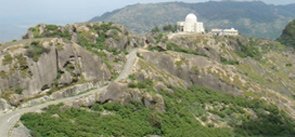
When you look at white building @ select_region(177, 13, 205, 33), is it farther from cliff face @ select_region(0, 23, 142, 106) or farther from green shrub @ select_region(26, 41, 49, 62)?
green shrub @ select_region(26, 41, 49, 62)

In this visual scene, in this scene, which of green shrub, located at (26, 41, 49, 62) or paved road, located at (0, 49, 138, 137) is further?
green shrub, located at (26, 41, 49, 62)

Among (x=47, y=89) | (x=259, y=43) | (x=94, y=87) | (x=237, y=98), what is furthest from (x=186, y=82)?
(x=259, y=43)

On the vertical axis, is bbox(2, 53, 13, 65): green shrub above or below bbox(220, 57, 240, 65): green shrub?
above

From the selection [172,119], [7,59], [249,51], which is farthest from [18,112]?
[249,51]

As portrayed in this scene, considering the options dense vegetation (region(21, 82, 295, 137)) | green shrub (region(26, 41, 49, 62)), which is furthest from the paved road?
green shrub (region(26, 41, 49, 62))

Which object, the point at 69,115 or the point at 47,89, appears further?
the point at 47,89

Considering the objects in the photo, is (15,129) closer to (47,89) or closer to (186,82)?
(47,89)

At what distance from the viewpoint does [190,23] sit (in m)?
189

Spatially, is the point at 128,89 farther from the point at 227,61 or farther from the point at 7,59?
the point at 227,61

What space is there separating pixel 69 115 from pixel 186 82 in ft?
124

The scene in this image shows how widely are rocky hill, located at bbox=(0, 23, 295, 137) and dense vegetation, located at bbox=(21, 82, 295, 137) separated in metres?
0.14

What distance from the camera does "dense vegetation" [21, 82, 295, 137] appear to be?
76.6 m

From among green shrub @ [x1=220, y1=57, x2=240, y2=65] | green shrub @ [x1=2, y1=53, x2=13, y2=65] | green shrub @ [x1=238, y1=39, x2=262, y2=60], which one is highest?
green shrub @ [x1=2, y1=53, x2=13, y2=65]

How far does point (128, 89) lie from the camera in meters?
92.3
